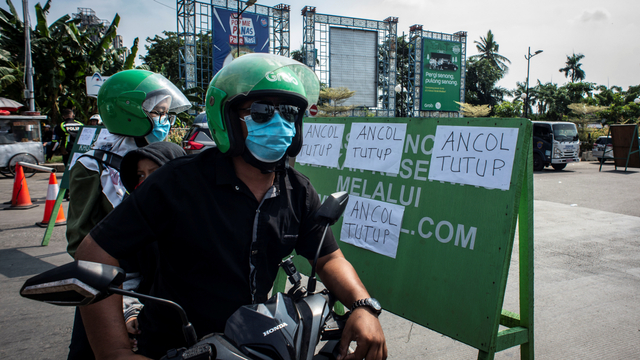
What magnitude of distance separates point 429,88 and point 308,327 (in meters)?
38.4

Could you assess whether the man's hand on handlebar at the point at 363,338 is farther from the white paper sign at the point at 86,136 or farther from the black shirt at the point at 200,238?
the white paper sign at the point at 86,136

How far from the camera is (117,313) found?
4.21ft

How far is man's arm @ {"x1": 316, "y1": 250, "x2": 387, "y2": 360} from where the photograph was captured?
1354 mm

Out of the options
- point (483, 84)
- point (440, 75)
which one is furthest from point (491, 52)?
point (440, 75)

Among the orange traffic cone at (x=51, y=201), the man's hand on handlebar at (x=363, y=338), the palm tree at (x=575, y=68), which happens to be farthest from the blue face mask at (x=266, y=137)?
the palm tree at (x=575, y=68)

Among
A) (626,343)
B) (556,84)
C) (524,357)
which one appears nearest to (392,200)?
(524,357)

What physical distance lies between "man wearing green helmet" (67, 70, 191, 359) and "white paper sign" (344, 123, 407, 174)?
4.35ft

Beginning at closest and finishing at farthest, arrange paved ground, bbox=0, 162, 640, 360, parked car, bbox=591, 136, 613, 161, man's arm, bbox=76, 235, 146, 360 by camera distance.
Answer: man's arm, bbox=76, 235, 146, 360, paved ground, bbox=0, 162, 640, 360, parked car, bbox=591, 136, 613, 161

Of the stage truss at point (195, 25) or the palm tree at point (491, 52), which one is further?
the palm tree at point (491, 52)

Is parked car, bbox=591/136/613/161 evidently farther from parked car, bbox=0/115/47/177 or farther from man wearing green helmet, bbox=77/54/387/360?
parked car, bbox=0/115/47/177

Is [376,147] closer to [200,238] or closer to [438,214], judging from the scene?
[438,214]

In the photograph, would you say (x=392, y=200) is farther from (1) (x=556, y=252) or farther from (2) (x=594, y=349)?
(1) (x=556, y=252)

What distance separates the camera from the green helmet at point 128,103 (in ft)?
7.81

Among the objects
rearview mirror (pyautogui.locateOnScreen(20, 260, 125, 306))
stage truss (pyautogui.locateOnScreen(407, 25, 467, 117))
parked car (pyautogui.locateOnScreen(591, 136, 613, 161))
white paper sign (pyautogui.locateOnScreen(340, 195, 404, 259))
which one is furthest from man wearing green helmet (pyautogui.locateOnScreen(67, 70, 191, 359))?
stage truss (pyautogui.locateOnScreen(407, 25, 467, 117))
